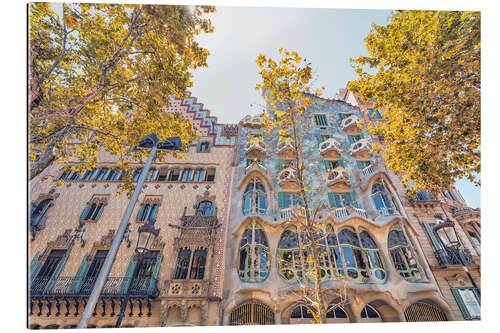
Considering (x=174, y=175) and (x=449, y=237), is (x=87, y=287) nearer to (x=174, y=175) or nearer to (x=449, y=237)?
(x=174, y=175)

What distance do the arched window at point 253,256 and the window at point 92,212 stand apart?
7469mm

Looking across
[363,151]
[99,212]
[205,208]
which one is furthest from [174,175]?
[363,151]

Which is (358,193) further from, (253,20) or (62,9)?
(62,9)

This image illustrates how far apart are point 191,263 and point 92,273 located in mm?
4167

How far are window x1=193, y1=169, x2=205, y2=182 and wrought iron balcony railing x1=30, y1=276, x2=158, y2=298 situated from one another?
5.55 metres

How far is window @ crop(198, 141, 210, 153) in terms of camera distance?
554 inches

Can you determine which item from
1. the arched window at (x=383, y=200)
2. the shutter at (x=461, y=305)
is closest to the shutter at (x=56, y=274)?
the arched window at (x=383, y=200)

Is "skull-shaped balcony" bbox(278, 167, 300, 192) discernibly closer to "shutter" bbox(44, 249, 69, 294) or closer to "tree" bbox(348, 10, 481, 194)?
"tree" bbox(348, 10, 481, 194)

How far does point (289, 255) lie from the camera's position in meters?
9.43

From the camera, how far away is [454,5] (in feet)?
16.6

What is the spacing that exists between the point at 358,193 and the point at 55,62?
44.1 ft

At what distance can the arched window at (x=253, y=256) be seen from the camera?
28.9ft

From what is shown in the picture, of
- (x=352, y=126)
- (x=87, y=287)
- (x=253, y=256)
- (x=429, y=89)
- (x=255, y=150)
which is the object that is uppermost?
(x=352, y=126)
